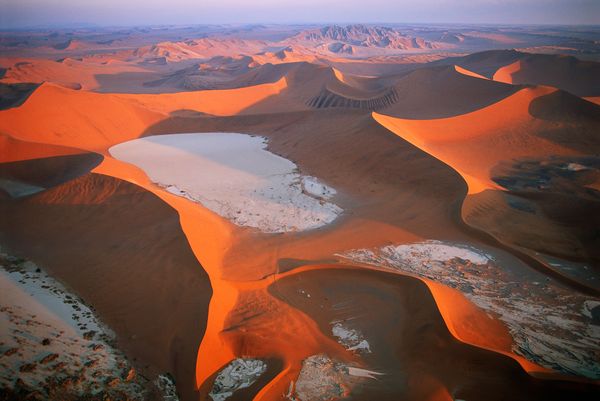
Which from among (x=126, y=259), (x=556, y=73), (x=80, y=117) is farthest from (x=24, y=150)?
(x=556, y=73)

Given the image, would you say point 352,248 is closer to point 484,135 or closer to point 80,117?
point 484,135

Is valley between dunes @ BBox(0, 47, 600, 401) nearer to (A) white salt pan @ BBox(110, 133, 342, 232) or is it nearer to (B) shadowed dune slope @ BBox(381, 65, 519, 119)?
(A) white salt pan @ BBox(110, 133, 342, 232)

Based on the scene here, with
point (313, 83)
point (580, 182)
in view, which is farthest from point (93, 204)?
point (313, 83)

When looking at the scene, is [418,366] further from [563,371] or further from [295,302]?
[295,302]

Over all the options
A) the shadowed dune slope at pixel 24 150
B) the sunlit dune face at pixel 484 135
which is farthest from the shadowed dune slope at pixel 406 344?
the shadowed dune slope at pixel 24 150

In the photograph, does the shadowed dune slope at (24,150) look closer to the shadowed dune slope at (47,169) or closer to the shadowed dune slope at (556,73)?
the shadowed dune slope at (47,169)

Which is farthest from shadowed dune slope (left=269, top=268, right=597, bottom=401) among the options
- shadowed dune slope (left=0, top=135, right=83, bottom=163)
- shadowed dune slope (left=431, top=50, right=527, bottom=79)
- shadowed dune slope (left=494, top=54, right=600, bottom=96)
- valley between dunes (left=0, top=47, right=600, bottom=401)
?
shadowed dune slope (left=431, top=50, right=527, bottom=79)
